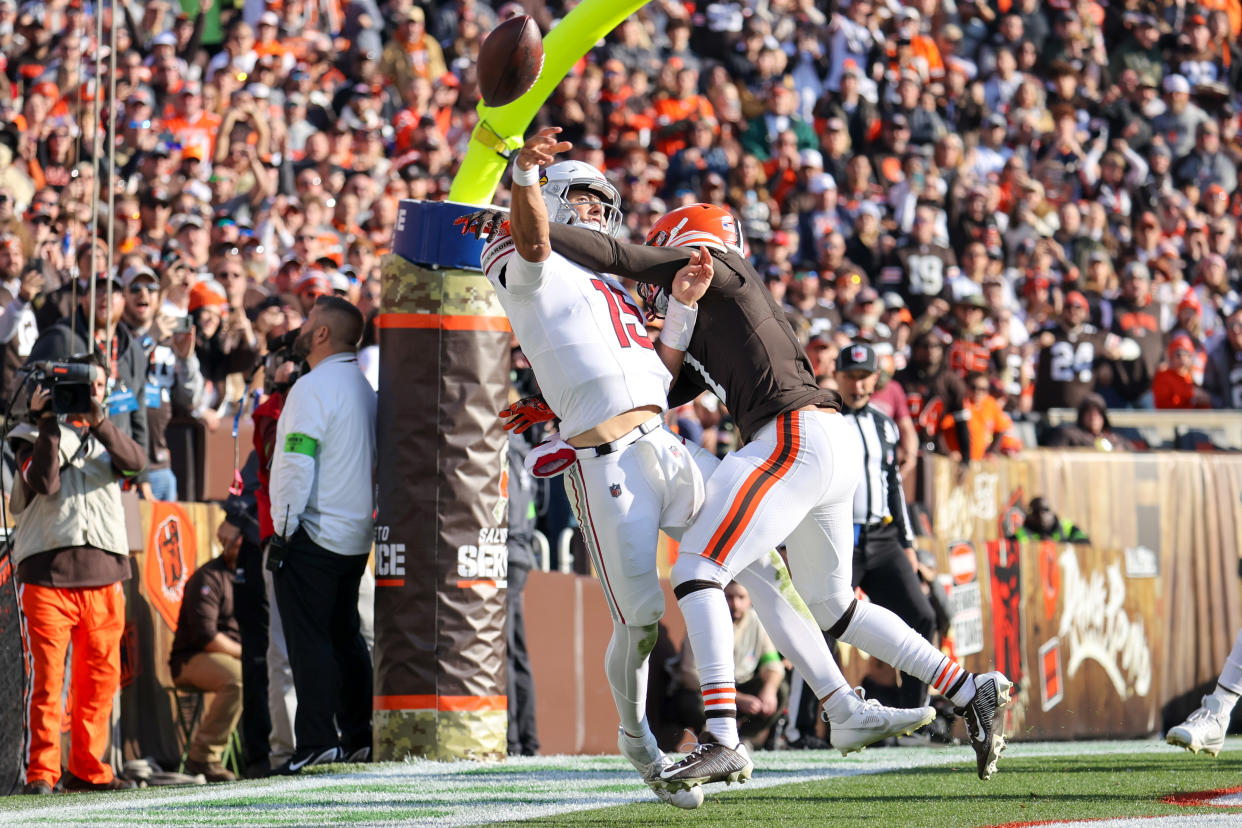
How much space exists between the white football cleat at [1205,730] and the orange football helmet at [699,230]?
262 centimetres

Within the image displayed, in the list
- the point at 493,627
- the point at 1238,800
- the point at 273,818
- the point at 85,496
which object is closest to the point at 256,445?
the point at 85,496

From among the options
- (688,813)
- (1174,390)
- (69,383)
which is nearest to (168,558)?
(69,383)

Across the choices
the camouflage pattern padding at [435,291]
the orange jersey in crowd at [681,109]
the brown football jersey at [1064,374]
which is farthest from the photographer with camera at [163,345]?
the orange jersey in crowd at [681,109]

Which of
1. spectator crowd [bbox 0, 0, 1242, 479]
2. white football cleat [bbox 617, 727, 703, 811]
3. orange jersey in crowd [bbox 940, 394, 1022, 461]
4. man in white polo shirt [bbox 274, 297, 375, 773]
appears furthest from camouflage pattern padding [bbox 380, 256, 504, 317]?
orange jersey in crowd [bbox 940, 394, 1022, 461]

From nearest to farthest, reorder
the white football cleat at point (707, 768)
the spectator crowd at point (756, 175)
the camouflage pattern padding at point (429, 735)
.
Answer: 1. the white football cleat at point (707, 768)
2. the camouflage pattern padding at point (429, 735)
3. the spectator crowd at point (756, 175)

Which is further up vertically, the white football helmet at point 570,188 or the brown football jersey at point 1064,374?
the white football helmet at point 570,188

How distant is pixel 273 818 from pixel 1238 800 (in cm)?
306

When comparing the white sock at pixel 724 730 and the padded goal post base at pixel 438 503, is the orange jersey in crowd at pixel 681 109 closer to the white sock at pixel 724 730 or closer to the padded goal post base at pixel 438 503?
the padded goal post base at pixel 438 503

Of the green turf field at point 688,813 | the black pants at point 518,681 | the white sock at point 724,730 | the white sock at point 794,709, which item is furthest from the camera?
the white sock at point 794,709

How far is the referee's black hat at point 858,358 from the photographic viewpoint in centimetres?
875

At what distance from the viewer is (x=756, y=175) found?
15.9 meters

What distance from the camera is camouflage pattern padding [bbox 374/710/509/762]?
24.7ft

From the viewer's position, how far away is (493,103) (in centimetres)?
537

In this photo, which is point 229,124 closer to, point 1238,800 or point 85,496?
point 85,496
